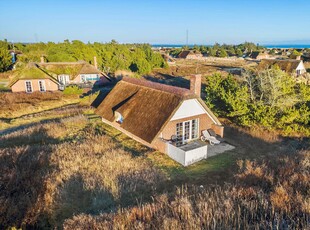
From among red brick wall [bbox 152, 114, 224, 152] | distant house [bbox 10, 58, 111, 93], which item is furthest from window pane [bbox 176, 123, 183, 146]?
distant house [bbox 10, 58, 111, 93]

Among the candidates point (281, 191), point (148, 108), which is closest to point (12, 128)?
point (148, 108)

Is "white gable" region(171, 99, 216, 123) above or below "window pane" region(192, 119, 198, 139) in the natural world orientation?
Answer: above

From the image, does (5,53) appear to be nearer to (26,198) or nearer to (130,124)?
(130,124)

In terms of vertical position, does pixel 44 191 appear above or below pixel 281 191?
below

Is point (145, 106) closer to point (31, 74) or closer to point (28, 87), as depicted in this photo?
point (31, 74)

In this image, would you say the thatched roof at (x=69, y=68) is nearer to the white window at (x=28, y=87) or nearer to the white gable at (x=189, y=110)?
the white window at (x=28, y=87)

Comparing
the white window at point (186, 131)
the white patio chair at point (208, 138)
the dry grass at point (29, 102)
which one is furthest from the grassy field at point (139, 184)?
the dry grass at point (29, 102)

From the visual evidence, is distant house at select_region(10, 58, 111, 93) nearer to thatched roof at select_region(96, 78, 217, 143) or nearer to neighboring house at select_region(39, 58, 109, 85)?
neighboring house at select_region(39, 58, 109, 85)
